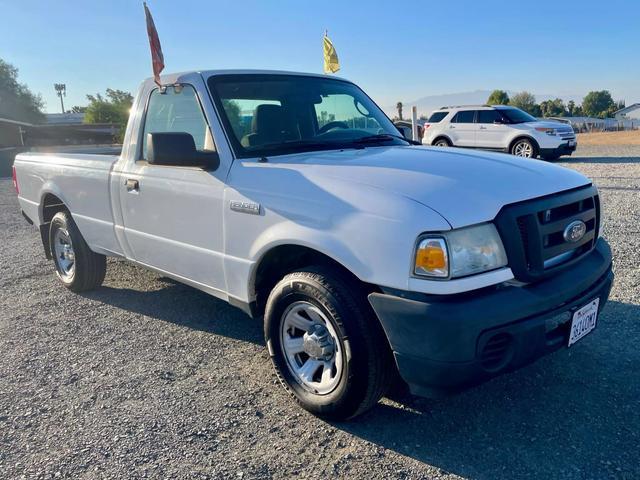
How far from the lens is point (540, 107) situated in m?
78.4

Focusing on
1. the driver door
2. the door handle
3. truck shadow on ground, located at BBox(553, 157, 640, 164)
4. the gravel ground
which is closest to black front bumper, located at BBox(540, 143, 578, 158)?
truck shadow on ground, located at BBox(553, 157, 640, 164)

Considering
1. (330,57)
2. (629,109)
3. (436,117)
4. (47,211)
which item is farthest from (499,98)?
(47,211)

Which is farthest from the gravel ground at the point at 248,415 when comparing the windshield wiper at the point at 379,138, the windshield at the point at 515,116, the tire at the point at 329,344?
the windshield at the point at 515,116

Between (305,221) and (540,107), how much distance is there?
84.8m

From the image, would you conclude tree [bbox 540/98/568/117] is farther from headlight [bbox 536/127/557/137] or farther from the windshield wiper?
the windshield wiper

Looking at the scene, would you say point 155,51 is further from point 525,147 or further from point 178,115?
point 525,147

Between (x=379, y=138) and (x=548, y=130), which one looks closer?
(x=379, y=138)

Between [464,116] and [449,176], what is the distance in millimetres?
15062

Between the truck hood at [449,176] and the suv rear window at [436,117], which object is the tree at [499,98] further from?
the truck hood at [449,176]

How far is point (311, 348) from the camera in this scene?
9.66 feet

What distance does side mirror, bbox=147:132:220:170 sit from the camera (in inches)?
123

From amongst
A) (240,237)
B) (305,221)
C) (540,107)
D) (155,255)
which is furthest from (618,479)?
(540,107)

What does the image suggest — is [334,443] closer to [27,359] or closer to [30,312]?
[27,359]

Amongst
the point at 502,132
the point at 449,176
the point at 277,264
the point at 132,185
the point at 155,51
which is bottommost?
the point at 277,264
